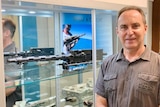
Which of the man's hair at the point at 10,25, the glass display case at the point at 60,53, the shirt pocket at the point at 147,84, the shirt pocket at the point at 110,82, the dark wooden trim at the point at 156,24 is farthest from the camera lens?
the dark wooden trim at the point at 156,24

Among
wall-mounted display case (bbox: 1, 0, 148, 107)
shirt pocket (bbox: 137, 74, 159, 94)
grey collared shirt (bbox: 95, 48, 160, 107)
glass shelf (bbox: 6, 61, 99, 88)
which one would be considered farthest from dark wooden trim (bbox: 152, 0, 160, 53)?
shirt pocket (bbox: 137, 74, 159, 94)

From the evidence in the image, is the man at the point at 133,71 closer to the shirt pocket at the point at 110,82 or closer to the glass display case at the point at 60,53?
the shirt pocket at the point at 110,82

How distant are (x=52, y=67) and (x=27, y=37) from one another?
0.40m

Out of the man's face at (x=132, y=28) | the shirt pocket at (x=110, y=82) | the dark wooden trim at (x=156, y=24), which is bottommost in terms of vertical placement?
the shirt pocket at (x=110, y=82)

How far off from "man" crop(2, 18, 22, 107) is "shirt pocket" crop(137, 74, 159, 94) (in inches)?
35.5

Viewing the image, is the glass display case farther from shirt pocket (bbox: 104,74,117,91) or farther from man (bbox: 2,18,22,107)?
shirt pocket (bbox: 104,74,117,91)

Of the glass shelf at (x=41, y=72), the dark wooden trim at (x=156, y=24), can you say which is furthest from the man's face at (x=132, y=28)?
the dark wooden trim at (x=156, y=24)

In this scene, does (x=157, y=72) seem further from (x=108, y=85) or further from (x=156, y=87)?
(x=108, y=85)

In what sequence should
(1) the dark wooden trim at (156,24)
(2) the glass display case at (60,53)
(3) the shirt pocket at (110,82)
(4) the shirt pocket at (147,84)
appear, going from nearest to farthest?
(4) the shirt pocket at (147,84) < (3) the shirt pocket at (110,82) < (2) the glass display case at (60,53) < (1) the dark wooden trim at (156,24)

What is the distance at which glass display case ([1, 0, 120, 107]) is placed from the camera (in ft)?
6.68

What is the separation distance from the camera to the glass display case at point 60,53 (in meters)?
2.04

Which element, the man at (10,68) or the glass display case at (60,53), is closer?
the man at (10,68)

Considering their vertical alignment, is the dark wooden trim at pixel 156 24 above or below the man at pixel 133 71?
above

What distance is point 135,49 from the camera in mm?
1442
